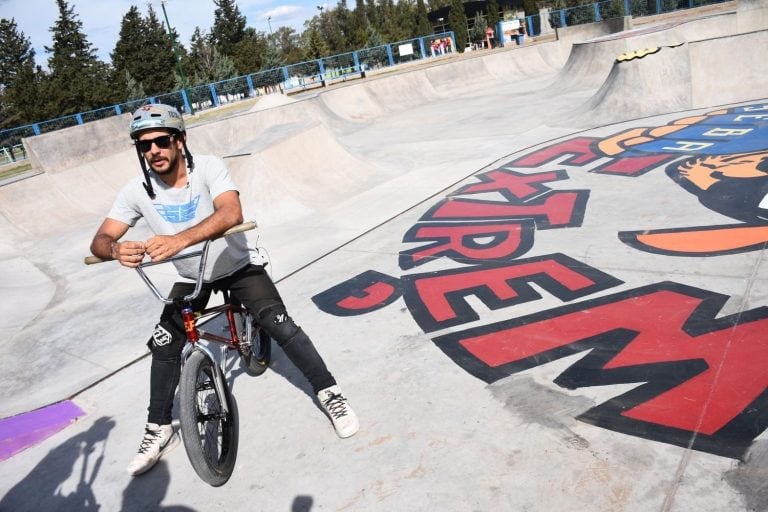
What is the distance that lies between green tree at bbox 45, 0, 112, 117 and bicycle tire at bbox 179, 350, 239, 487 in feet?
179

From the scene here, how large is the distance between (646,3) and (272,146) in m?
40.8

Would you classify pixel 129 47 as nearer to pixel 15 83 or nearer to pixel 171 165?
pixel 15 83

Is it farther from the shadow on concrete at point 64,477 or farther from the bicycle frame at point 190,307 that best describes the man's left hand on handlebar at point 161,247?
the shadow on concrete at point 64,477

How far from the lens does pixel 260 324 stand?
3416 millimetres

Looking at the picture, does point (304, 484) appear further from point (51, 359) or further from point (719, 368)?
point (51, 359)

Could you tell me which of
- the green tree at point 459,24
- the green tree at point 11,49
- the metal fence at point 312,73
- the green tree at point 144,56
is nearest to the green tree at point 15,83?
the green tree at point 11,49

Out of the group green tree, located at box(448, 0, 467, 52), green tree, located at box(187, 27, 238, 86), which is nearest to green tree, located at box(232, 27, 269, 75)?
green tree, located at box(187, 27, 238, 86)

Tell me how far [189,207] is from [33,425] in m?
2.59

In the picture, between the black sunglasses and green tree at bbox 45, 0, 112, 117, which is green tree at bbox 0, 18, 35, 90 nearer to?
green tree at bbox 45, 0, 112, 117

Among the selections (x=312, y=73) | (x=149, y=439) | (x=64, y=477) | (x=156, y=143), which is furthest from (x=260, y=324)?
(x=312, y=73)

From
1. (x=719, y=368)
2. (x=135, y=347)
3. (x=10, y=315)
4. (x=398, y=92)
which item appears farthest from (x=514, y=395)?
(x=398, y=92)

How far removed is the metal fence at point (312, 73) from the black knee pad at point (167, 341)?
2687cm

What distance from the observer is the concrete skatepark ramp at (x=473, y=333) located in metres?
3.04

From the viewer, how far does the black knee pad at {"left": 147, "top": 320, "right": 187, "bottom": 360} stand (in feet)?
11.0
